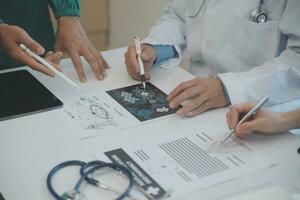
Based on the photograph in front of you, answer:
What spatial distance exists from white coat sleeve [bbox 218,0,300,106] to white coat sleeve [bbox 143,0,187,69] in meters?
0.31

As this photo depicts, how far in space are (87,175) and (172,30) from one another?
0.77 meters

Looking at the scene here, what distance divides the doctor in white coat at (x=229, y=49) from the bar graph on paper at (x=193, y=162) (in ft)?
0.47

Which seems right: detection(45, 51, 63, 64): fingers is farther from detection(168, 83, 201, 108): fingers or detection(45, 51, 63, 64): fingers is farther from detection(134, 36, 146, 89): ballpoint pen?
detection(168, 83, 201, 108): fingers

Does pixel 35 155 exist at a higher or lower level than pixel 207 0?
lower

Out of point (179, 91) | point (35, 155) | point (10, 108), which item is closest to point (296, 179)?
point (179, 91)

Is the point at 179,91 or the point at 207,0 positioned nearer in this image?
the point at 179,91

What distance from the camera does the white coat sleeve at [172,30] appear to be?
1352 mm

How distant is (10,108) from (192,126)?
436 millimetres

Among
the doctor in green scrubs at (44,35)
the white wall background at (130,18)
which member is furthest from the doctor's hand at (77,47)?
the white wall background at (130,18)

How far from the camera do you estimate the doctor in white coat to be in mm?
1051

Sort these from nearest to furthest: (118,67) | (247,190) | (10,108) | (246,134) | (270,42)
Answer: (247,190)
(246,134)
(10,108)
(270,42)
(118,67)

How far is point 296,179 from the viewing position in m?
0.77

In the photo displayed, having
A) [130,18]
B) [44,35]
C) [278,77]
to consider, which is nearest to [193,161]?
[278,77]

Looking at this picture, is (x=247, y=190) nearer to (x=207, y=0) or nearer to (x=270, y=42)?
(x=270, y=42)
